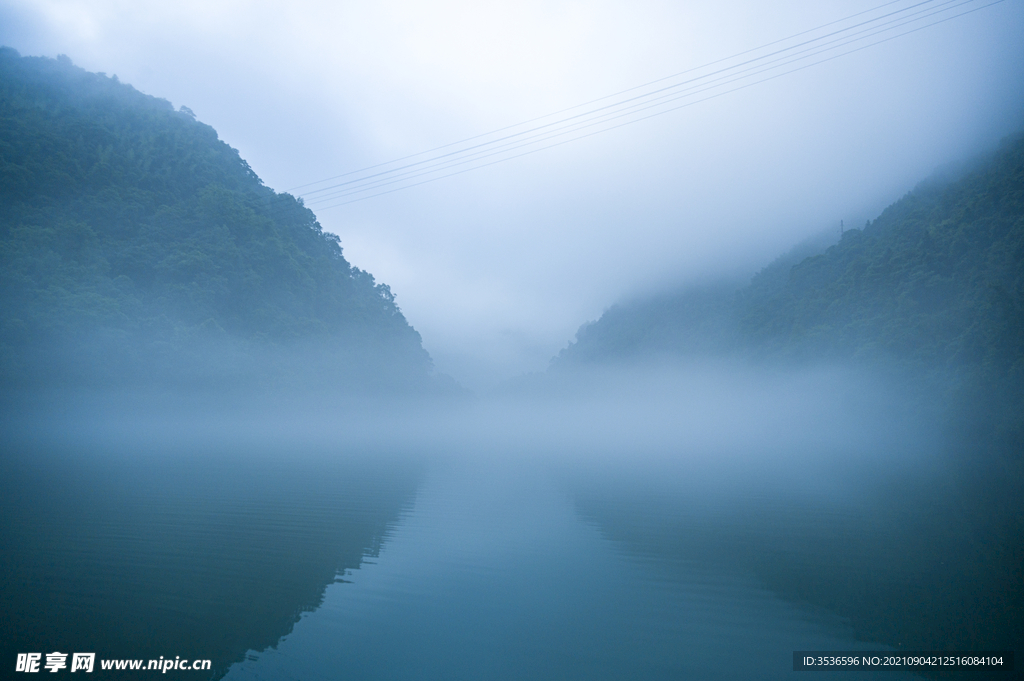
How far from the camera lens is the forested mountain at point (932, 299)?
97.0ft

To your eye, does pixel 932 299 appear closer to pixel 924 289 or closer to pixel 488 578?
pixel 924 289

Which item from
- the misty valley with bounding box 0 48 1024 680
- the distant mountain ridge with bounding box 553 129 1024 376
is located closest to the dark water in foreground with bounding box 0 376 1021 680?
the misty valley with bounding box 0 48 1024 680

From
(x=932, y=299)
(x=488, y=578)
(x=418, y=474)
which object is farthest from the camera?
(x=932, y=299)

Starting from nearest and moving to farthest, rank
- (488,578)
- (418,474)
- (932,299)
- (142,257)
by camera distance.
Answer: (488,578)
(418,474)
(932,299)
(142,257)

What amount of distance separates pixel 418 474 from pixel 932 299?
4723 centimetres

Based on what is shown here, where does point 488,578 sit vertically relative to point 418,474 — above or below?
below

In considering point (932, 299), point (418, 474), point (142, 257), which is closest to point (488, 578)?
point (418, 474)

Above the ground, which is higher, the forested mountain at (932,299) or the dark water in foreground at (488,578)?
the forested mountain at (932,299)

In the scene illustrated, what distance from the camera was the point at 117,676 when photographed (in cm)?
532

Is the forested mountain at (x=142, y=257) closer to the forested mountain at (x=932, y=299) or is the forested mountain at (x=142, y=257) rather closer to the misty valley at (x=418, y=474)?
the misty valley at (x=418, y=474)

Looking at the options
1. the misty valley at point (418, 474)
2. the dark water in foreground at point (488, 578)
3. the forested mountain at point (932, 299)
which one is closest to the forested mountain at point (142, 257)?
the misty valley at point (418, 474)

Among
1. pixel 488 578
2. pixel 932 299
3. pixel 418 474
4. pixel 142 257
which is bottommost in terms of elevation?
pixel 488 578

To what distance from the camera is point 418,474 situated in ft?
71.2

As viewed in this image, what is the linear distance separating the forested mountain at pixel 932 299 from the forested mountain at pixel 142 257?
6520 cm
